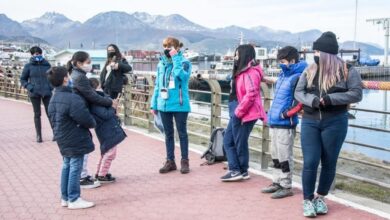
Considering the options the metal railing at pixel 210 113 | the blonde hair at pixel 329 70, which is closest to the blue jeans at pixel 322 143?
the blonde hair at pixel 329 70

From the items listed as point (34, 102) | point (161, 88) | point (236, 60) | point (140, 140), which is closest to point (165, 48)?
point (161, 88)

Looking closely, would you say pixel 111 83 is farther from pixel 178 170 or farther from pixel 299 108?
pixel 299 108

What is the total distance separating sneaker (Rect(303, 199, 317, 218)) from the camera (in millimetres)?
4797

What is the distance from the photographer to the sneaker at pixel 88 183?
6.10 m

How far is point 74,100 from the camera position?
5.06m

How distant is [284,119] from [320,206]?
101 centimetres

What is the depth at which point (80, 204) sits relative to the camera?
208 inches

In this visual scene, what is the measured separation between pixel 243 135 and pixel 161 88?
1313 mm

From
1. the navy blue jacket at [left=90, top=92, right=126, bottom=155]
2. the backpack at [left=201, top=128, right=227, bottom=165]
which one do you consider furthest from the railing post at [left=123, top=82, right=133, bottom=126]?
the navy blue jacket at [left=90, top=92, right=126, bottom=155]

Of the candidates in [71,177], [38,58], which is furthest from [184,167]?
[38,58]

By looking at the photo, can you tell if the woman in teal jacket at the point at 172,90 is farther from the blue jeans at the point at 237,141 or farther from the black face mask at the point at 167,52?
the blue jeans at the point at 237,141

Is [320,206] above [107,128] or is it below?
below

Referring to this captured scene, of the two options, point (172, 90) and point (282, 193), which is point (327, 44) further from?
point (172, 90)

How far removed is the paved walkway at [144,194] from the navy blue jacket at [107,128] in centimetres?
58
